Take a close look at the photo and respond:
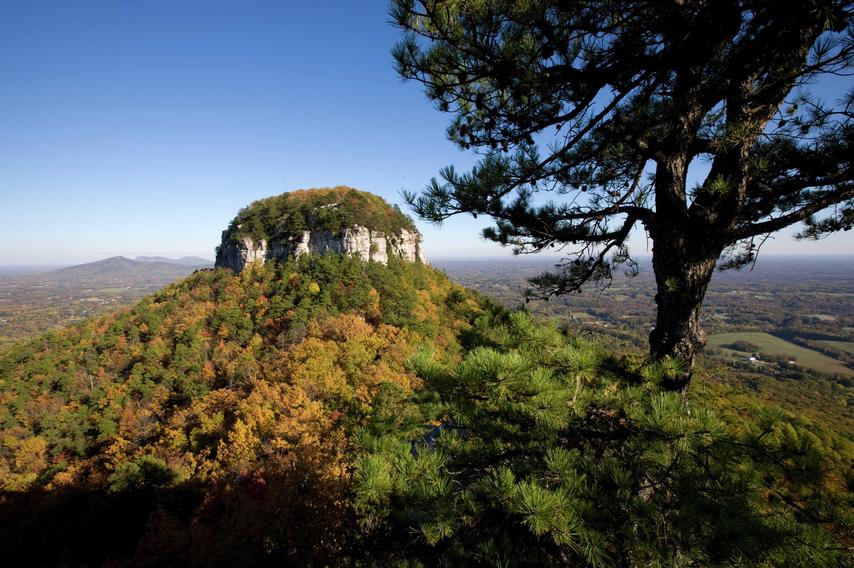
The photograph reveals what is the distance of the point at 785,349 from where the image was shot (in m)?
57.8

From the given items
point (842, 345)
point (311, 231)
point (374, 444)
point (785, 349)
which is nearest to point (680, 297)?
point (374, 444)

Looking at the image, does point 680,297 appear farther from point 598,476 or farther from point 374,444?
point 374,444

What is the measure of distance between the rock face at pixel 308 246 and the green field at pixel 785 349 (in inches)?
2393

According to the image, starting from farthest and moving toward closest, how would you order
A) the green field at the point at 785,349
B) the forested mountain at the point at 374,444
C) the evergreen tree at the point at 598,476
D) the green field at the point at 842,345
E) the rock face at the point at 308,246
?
the green field at the point at 842,345, the green field at the point at 785,349, the rock face at the point at 308,246, the forested mountain at the point at 374,444, the evergreen tree at the point at 598,476

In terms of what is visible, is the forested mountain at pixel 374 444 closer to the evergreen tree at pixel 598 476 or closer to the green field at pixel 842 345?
the evergreen tree at pixel 598 476

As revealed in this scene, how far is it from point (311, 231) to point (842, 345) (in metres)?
94.8

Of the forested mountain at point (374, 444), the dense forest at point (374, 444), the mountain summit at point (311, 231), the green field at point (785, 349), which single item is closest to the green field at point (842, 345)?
the green field at point (785, 349)

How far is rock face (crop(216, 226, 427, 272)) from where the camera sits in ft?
141

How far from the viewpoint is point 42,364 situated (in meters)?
34.5

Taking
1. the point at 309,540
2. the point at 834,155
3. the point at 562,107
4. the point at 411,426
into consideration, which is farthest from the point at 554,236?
the point at 309,540

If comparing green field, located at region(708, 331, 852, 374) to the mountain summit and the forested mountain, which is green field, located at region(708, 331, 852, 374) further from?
the mountain summit

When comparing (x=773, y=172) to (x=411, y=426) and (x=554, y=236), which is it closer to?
(x=554, y=236)

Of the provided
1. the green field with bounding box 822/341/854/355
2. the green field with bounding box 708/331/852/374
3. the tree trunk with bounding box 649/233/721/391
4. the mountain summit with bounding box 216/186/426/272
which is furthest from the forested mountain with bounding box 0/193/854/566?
the green field with bounding box 822/341/854/355

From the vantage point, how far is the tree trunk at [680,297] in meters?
2.49
